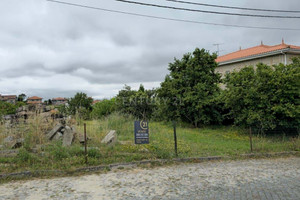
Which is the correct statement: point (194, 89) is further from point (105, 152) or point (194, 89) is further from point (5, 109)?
point (5, 109)

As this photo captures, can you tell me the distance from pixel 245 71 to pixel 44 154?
10.4 metres

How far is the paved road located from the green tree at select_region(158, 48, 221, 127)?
738cm

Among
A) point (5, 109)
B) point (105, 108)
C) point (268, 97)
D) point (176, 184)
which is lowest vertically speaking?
point (176, 184)

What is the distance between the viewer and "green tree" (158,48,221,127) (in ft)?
45.3

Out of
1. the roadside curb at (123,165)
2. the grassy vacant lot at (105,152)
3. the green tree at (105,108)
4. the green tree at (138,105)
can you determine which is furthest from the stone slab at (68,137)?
the green tree at (105,108)

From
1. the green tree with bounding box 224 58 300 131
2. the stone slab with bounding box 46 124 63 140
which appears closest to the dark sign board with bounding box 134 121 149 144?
the stone slab with bounding box 46 124 63 140

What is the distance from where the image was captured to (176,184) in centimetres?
518

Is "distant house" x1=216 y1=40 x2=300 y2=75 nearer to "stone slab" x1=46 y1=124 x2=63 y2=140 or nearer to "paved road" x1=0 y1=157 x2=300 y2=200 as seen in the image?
"paved road" x1=0 y1=157 x2=300 y2=200

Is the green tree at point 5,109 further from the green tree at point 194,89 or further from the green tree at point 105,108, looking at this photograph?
the green tree at point 194,89

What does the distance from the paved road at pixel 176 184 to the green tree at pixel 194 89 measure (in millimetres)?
7384

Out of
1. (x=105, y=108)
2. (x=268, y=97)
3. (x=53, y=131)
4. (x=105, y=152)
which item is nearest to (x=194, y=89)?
(x=268, y=97)

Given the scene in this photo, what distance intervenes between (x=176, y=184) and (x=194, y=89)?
9.51 meters

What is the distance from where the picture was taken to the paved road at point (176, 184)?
455 centimetres

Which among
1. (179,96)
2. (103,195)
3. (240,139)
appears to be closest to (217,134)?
(240,139)
